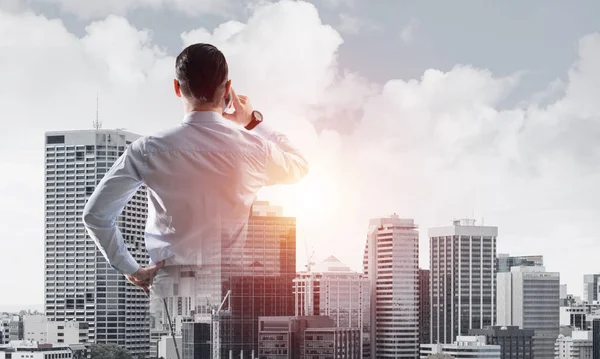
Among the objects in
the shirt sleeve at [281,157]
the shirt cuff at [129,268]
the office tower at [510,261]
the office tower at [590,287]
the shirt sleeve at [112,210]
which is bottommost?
the office tower at [590,287]

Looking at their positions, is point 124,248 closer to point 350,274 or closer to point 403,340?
point 350,274

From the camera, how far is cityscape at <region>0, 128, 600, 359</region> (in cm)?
1605

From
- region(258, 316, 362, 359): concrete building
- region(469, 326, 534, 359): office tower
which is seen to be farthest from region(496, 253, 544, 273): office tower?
region(258, 316, 362, 359): concrete building

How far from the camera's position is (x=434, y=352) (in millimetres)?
18562

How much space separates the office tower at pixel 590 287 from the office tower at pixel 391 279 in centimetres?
391

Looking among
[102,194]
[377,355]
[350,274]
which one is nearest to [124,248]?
[102,194]

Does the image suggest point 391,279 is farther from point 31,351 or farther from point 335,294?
point 31,351

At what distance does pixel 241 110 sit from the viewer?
3.24ft

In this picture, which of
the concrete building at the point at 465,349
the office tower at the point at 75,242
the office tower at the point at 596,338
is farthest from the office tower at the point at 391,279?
the office tower at the point at 75,242

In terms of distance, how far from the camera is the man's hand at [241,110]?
98 centimetres

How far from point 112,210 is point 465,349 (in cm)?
1817

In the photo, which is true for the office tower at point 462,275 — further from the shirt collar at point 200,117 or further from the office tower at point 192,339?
the shirt collar at point 200,117

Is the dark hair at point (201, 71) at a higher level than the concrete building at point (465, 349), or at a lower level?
higher

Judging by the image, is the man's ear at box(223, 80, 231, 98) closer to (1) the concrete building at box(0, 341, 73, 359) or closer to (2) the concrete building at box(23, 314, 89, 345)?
(1) the concrete building at box(0, 341, 73, 359)
